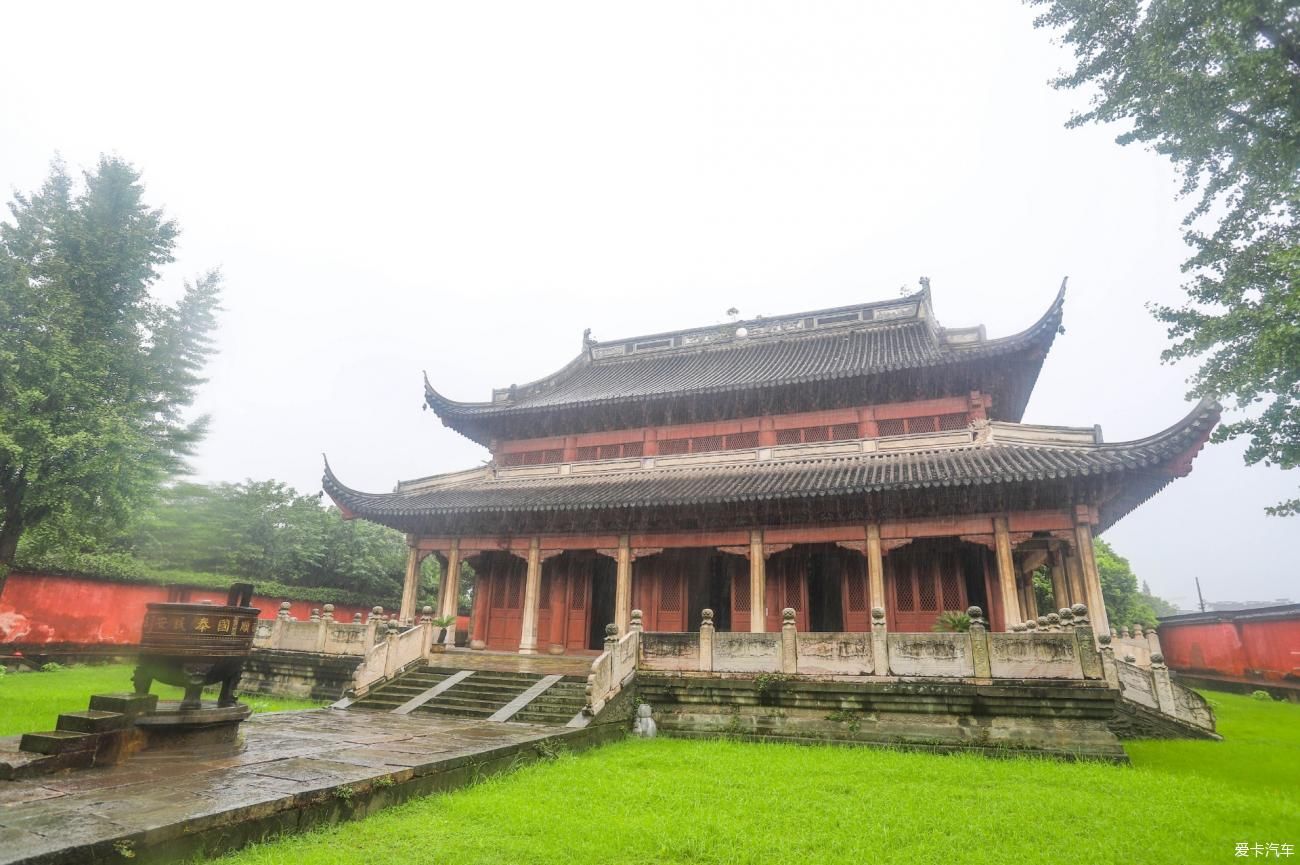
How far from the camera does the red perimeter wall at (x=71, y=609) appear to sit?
1655 centimetres

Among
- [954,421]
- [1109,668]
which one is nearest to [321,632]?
[1109,668]

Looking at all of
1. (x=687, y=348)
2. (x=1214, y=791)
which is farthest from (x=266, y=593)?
(x=1214, y=791)

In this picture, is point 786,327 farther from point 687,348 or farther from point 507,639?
point 507,639

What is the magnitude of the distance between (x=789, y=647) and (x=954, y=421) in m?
7.13

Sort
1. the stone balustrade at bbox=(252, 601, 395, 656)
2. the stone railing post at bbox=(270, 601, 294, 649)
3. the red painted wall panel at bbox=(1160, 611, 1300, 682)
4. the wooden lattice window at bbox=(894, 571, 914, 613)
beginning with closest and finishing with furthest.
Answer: the stone balustrade at bbox=(252, 601, 395, 656) → the wooden lattice window at bbox=(894, 571, 914, 613) → the stone railing post at bbox=(270, 601, 294, 649) → the red painted wall panel at bbox=(1160, 611, 1300, 682)

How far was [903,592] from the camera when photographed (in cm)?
1384

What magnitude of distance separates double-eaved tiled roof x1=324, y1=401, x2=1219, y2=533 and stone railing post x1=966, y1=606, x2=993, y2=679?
269 cm

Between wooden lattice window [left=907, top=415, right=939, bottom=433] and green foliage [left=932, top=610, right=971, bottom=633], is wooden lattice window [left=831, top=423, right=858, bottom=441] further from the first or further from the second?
green foliage [left=932, top=610, right=971, bottom=633]

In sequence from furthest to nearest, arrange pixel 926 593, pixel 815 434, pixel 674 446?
pixel 674 446 < pixel 815 434 < pixel 926 593

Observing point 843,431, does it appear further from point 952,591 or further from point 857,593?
point 952,591

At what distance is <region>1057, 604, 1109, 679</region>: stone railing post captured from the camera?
356 inches

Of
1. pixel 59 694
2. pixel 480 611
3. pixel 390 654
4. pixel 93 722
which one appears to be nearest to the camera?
pixel 93 722

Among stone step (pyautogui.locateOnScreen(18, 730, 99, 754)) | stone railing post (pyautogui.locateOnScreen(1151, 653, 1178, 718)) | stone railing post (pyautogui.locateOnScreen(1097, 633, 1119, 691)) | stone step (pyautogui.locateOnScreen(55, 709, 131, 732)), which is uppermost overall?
stone railing post (pyautogui.locateOnScreen(1097, 633, 1119, 691))

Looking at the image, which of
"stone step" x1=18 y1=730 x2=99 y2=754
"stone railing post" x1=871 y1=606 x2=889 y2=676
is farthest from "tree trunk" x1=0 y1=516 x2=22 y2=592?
"stone railing post" x1=871 y1=606 x2=889 y2=676
